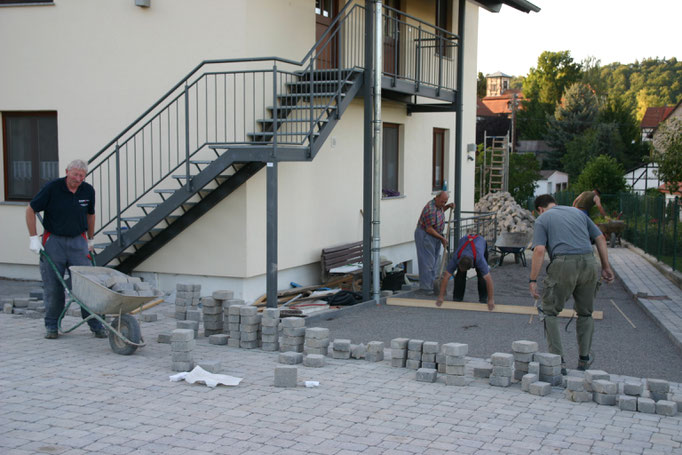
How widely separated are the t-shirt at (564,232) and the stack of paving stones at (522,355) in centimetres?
95

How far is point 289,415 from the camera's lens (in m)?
5.68

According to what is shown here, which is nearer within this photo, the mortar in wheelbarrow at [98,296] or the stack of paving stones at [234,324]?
the mortar in wheelbarrow at [98,296]

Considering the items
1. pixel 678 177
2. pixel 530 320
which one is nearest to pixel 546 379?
pixel 530 320

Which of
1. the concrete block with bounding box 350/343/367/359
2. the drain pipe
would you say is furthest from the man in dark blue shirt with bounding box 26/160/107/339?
the drain pipe

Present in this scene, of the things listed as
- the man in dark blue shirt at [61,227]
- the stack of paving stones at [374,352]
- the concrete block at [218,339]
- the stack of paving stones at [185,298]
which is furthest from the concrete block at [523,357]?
the man in dark blue shirt at [61,227]

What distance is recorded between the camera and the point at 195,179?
9.63 metres

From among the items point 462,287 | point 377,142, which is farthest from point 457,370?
point 377,142

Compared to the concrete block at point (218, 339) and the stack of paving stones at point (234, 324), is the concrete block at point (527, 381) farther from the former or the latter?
the concrete block at point (218, 339)

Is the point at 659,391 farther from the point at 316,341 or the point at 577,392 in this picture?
the point at 316,341

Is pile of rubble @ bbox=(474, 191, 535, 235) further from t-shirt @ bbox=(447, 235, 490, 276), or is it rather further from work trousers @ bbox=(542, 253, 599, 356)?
work trousers @ bbox=(542, 253, 599, 356)

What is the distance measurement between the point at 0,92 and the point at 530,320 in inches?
372

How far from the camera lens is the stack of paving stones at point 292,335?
7633 millimetres

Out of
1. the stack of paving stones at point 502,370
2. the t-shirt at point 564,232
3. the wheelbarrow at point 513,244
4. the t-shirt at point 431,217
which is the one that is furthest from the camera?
the wheelbarrow at point 513,244

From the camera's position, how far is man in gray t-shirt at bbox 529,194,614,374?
22.6 feet
